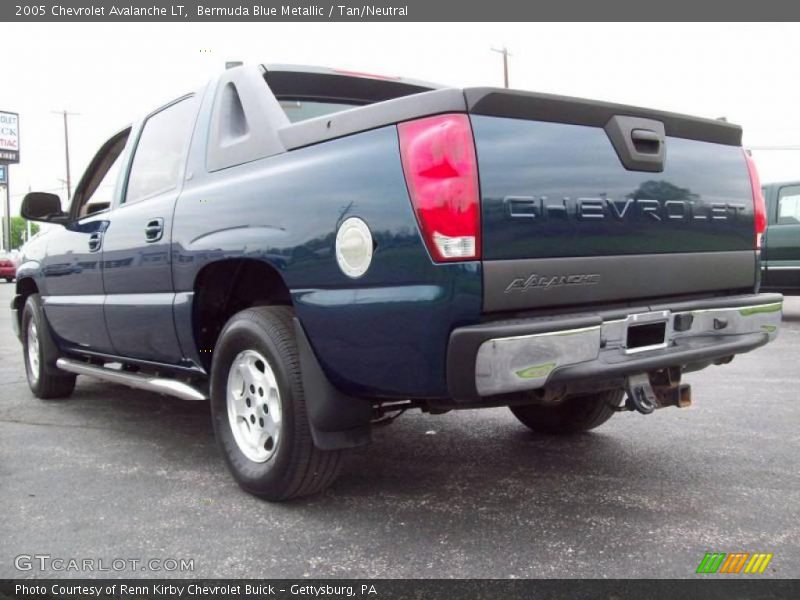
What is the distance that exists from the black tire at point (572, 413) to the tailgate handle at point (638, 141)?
1.33 meters

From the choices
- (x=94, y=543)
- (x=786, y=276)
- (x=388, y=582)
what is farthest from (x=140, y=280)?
(x=786, y=276)

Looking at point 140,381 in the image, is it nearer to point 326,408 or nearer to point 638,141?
point 326,408

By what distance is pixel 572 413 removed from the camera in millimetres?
3865

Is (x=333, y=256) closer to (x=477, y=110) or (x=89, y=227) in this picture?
(x=477, y=110)

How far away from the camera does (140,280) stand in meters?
3.70

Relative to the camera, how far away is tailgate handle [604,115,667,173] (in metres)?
2.61

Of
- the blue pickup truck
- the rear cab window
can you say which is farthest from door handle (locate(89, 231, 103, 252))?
the rear cab window

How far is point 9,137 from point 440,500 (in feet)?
213

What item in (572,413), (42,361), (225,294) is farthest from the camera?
(42,361)

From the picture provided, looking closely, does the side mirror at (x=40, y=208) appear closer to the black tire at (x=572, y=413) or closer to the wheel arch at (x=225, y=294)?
the wheel arch at (x=225, y=294)

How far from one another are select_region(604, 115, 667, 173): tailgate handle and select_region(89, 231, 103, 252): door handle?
2927 millimetres

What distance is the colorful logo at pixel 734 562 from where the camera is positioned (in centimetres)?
236

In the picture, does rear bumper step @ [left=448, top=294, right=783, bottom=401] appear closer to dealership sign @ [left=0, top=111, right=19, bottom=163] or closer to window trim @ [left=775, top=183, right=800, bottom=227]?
window trim @ [left=775, top=183, right=800, bottom=227]

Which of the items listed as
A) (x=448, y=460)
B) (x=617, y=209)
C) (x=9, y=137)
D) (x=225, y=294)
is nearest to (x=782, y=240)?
(x=448, y=460)
